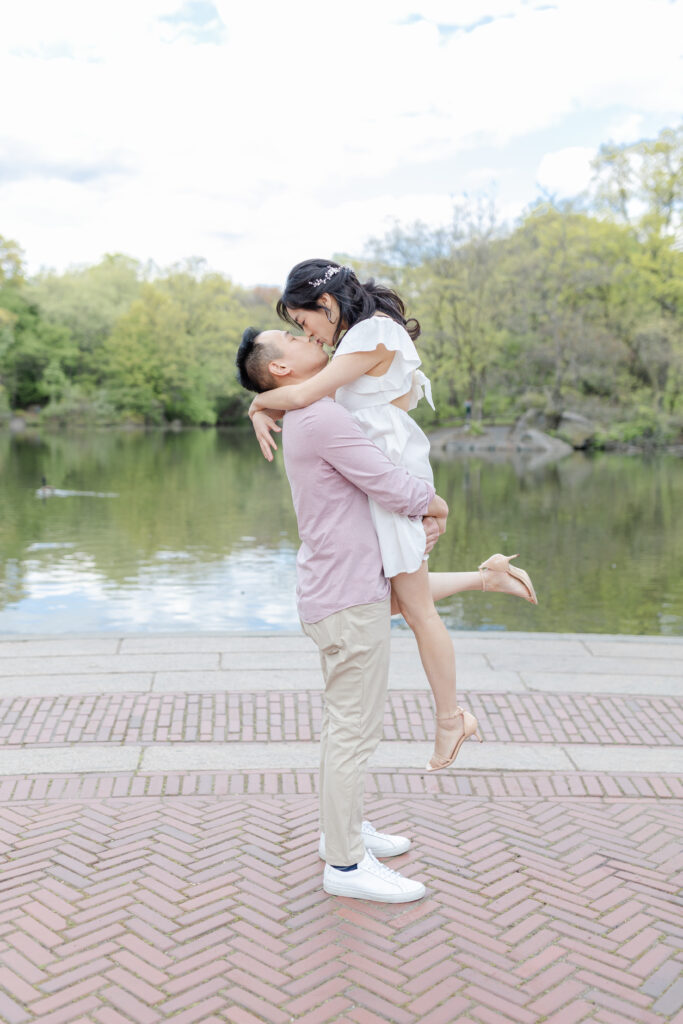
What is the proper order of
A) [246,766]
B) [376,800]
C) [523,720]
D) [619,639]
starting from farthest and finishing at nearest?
[619,639], [523,720], [246,766], [376,800]

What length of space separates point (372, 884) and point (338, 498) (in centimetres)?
117

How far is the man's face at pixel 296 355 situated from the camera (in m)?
2.78

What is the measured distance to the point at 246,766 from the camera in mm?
4078

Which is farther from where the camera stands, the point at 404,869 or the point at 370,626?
the point at 404,869

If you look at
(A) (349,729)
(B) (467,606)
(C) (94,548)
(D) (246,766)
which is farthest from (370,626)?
(C) (94,548)

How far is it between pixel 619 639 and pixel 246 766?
3421 millimetres

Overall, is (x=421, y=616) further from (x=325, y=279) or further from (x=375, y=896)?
(x=325, y=279)

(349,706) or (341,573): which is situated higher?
(341,573)

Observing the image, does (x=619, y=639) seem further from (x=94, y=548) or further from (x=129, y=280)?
(x=129, y=280)

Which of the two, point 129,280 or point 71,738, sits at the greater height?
point 129,280

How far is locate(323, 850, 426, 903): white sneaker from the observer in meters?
2.87

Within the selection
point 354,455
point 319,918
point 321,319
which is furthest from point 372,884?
point 321,319

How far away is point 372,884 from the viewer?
289 centimetres

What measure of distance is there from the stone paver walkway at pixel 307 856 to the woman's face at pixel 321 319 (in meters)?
1.70
